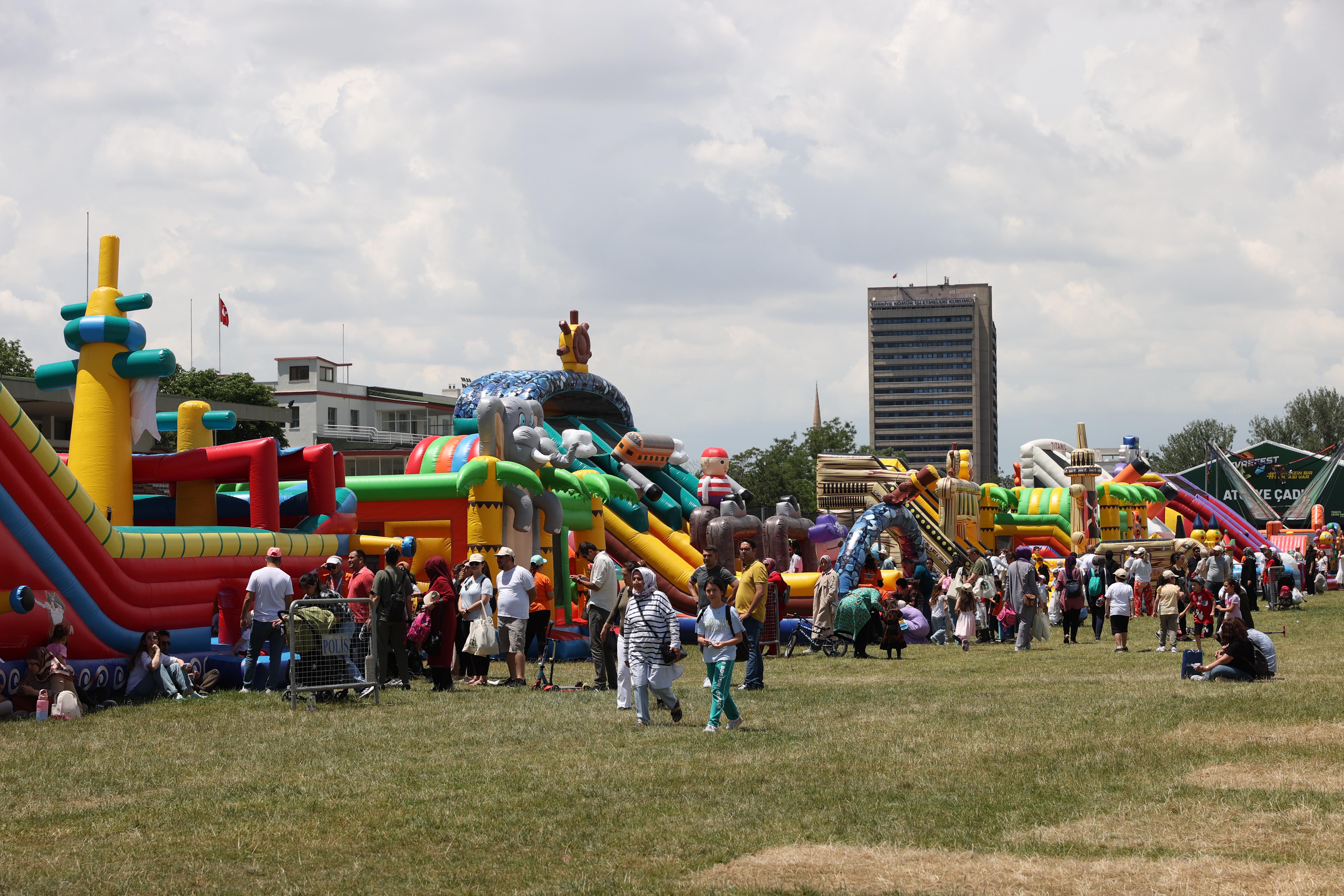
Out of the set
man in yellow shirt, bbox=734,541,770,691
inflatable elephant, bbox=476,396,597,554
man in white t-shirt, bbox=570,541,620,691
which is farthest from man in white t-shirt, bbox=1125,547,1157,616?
man in white t-shirt, bbox=570,541,620,691

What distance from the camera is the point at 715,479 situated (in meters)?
26.7

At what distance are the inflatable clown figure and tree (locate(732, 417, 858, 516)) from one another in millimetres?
51103

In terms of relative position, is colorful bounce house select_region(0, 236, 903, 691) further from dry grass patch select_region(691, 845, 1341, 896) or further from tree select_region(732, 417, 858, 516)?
tree select_region(732, 417, 858, 516)

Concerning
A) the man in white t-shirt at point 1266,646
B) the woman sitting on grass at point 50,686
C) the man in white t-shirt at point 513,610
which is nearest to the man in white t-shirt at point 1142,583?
the man in white t-shirt at point 1266,646

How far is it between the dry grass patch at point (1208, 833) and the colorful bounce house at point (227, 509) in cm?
914

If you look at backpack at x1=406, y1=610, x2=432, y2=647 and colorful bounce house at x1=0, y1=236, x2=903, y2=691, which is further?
backpack at x1=406, y1=610, x2=432, y2=647

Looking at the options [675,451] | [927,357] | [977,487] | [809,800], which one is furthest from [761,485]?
[927,357]

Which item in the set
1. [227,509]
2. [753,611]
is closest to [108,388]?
[227,509]

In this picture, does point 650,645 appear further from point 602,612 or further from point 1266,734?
point 1266,734

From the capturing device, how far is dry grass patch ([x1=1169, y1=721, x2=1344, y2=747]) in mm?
10445

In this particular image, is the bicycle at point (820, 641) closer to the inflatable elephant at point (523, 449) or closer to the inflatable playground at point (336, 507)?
the inflatable playground at point (336, 507)

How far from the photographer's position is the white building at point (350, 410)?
255ft

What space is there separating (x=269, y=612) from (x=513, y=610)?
2.54 metres

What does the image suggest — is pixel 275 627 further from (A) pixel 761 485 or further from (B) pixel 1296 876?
(A) pixel 761 485
